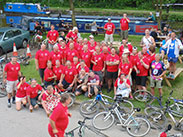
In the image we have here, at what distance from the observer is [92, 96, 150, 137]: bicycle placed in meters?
6.91

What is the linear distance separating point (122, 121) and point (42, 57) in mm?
4552

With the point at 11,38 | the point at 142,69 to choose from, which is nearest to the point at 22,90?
the point at 142,69

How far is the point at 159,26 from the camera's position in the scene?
56.9ft

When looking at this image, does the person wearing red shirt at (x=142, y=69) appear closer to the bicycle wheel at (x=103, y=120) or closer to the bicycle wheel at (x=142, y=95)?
the bicycle wheel at (x=142, y=95)

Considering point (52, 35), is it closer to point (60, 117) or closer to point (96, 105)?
point (96, 105)

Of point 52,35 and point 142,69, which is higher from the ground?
point 52,35

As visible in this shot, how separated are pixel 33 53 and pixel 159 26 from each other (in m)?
9.00

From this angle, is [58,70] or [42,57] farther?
[42,57]

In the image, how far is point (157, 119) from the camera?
7375mm

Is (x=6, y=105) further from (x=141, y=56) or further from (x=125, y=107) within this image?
(x=141, y=56)

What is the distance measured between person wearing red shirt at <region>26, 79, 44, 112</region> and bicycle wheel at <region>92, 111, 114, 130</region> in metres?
2.26

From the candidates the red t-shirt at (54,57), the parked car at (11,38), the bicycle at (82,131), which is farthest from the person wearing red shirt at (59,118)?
the parked car at (11,38)

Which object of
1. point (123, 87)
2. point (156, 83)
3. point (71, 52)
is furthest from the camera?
point (71, 52)

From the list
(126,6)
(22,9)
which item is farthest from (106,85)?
(126,6)
